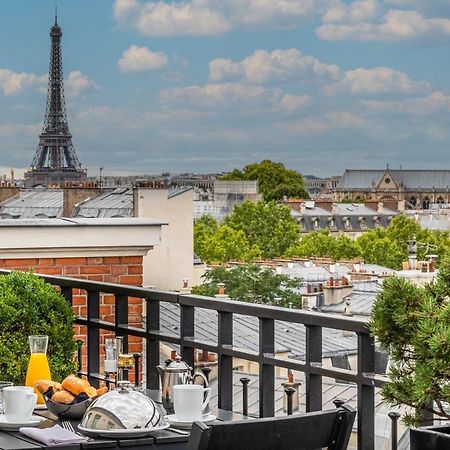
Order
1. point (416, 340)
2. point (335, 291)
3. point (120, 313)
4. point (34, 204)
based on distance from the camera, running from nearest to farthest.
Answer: point (416, 340) → point (120, 313) → point (335, 291) → point (34, 204)

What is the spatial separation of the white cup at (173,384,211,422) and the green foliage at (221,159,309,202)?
5490 inches

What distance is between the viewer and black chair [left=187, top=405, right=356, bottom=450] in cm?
326

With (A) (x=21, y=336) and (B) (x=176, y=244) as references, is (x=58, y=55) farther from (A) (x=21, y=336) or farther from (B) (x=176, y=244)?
(A) (x=21, y=336)

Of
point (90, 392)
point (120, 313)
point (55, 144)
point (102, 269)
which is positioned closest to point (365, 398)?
point (90, 392)

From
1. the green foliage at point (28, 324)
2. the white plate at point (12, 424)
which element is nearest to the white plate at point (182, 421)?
the white plate at point (12, 424)

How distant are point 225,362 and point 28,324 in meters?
1.26

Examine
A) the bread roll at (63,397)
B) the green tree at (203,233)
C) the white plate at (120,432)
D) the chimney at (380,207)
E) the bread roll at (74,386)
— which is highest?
the bread roll at (74,386)

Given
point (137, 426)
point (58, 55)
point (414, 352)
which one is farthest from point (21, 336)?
point (58, 55)

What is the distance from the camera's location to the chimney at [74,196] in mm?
61875

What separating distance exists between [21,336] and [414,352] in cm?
284

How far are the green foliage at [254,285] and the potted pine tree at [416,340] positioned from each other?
56838mm

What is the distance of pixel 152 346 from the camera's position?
6293mm

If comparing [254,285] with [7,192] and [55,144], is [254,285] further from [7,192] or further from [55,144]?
[55,144]

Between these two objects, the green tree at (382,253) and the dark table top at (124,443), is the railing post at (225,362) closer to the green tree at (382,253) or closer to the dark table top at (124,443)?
the dark table top at (124,443)
